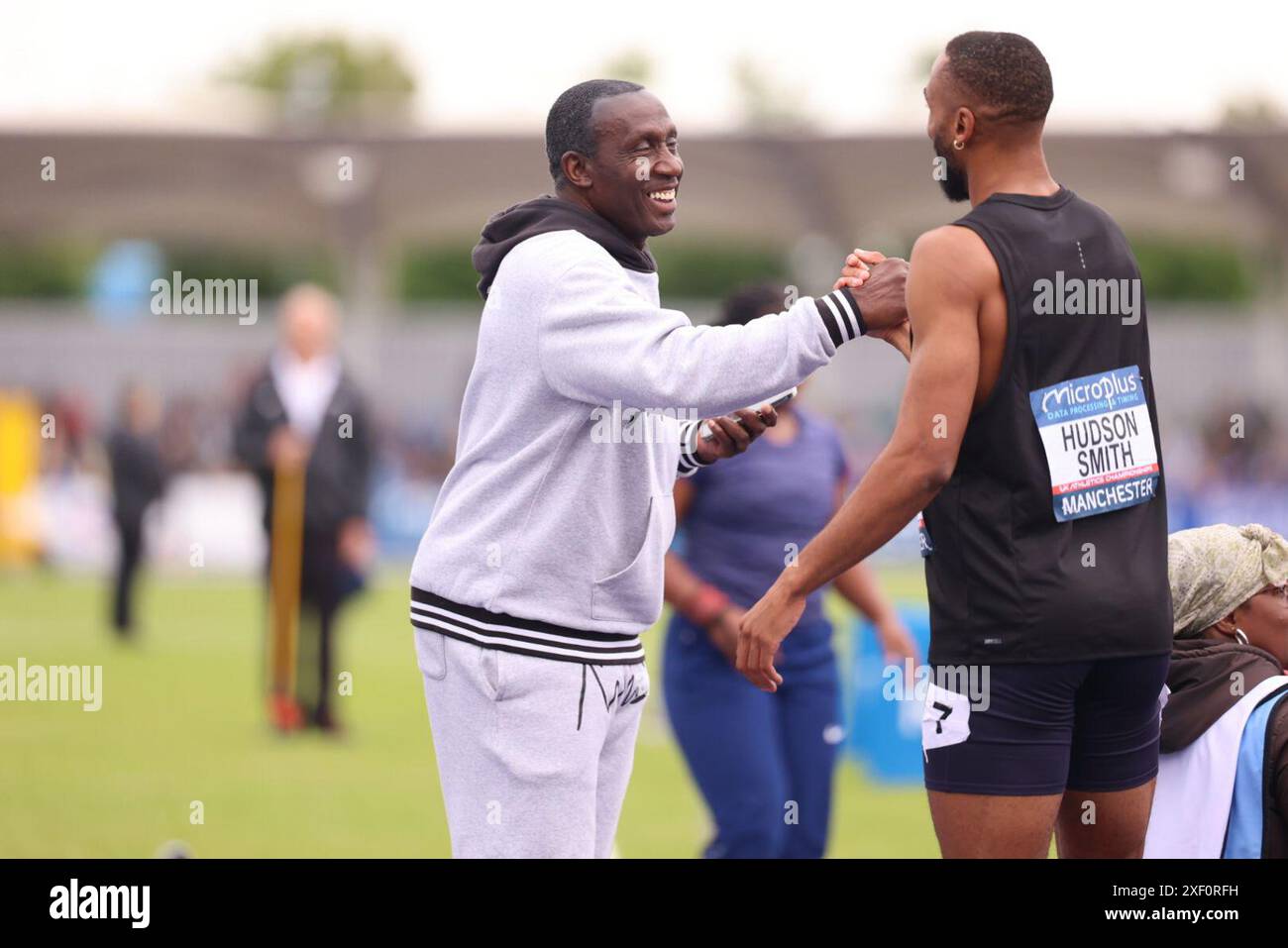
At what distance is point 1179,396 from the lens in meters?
37.0

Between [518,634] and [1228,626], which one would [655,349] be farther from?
[1228,626]

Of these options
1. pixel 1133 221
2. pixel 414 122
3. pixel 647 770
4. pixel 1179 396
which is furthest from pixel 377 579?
pixel 1179 396

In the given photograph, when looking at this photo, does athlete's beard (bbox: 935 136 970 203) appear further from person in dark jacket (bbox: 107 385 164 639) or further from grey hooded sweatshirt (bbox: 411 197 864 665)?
person in dark jacket (bbox: 107 385 164 639)

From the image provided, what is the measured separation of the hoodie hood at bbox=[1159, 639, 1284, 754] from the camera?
3994 millimetres

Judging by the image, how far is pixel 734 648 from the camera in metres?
5.43

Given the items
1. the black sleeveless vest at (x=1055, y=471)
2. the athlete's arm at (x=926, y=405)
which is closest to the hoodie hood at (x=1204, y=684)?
the black sleeveless vest at (x=1055, y=471)

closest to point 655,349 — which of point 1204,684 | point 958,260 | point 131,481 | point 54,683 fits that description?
point 958,260

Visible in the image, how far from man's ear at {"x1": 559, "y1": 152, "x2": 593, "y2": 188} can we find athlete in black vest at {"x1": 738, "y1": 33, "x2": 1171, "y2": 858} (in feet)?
2.52

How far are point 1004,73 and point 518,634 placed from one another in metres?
1.57

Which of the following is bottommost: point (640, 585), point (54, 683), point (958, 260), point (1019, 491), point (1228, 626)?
point (54, 683)

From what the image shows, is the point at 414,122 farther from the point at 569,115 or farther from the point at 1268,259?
the point at 569,115

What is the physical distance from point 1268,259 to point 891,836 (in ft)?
95.8
